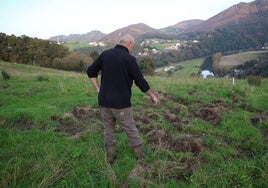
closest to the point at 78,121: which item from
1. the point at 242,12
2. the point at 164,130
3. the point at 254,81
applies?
the point at 164,130

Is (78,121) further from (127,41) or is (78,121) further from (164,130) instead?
(127,41)

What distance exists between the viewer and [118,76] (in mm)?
5254

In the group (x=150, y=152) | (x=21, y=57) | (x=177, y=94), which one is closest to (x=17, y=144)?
(x=150, y=152)

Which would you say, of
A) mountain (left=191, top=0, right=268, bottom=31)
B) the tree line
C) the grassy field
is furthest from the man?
mountain (left=191, top=0, right=268, bottom=31)

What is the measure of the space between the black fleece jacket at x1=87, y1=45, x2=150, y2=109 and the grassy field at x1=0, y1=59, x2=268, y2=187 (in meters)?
1.23

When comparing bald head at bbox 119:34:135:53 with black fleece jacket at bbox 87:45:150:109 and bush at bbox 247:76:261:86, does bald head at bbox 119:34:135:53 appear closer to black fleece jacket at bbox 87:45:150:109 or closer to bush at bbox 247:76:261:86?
black fleece jacket at bbox 87:45:150:109

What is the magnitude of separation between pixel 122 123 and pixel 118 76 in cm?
96

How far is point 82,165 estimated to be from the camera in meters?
5.34

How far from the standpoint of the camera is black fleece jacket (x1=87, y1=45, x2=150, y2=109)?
5.23m

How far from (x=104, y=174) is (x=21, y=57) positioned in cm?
5013

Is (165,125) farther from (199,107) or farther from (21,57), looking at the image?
(21,57)

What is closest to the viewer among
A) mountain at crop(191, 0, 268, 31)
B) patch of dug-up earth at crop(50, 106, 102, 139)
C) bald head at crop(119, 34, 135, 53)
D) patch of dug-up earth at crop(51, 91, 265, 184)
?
patch of dug-up earth at crop(51, 91, 265, 184)

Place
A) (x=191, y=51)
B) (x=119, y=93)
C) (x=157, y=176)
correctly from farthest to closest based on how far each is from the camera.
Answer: (x=191, y=51)
(x=119, y=93)
(x=157, y=176)

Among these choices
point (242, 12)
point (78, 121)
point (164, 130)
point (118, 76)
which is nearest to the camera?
point (118, 76)
